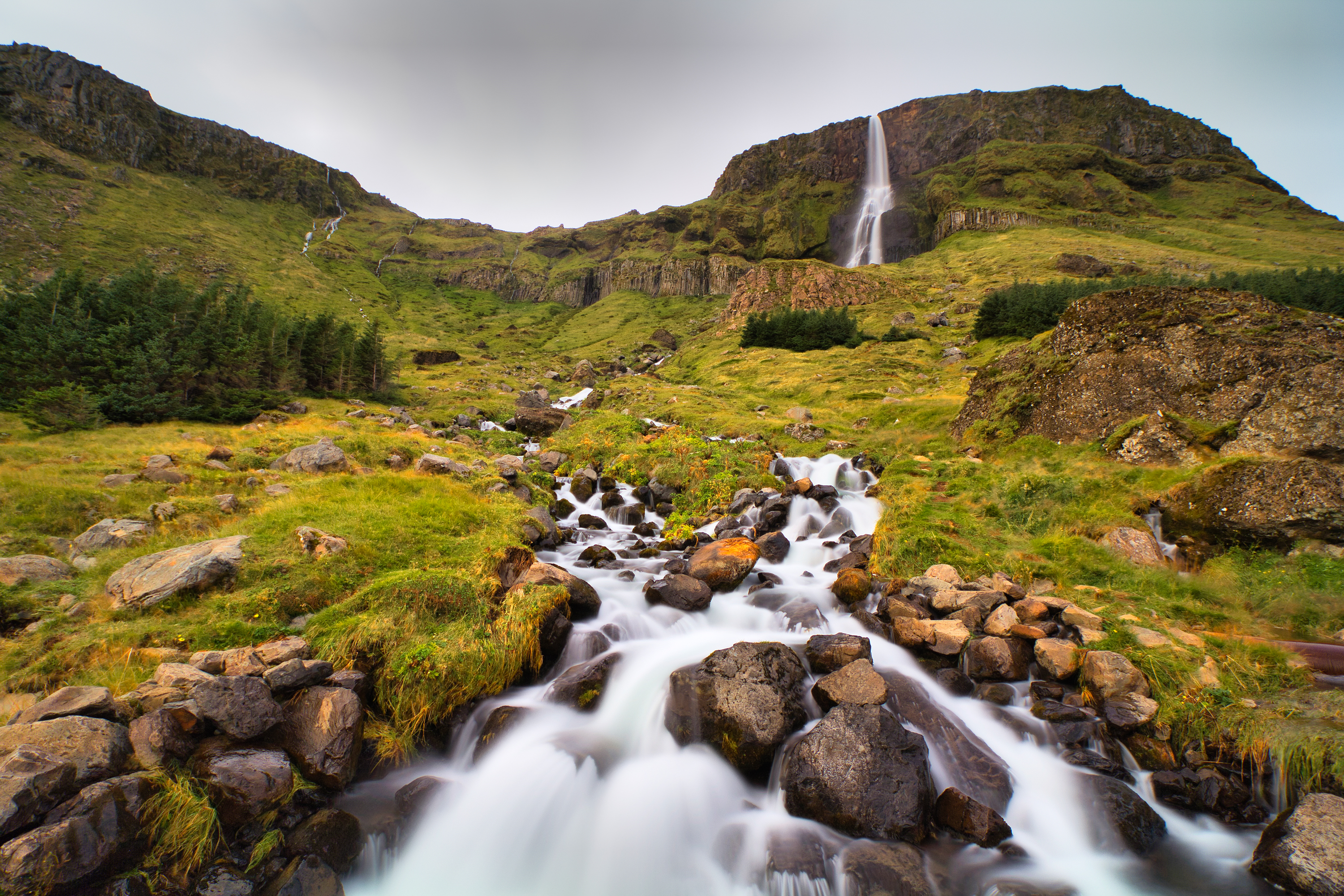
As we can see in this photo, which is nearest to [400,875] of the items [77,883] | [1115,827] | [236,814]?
[236,814]

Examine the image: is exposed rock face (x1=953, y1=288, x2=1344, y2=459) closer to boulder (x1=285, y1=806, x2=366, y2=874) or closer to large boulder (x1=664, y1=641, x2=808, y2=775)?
large boulder (x1=664, y1=641, x2=808, y2=775)

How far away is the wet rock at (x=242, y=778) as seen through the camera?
5.66m

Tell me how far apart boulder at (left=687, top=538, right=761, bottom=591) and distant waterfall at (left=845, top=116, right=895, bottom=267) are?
124m

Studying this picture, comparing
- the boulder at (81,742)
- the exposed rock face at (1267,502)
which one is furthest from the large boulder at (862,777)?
the exposed rock face at (1267,502)

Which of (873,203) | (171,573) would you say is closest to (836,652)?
(171,573)

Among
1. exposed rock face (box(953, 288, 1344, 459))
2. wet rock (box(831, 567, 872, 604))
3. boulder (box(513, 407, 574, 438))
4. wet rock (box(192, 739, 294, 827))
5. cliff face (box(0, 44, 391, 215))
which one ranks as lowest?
wet rock (box(192, 739, 294, 827))

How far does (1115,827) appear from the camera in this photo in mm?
6699

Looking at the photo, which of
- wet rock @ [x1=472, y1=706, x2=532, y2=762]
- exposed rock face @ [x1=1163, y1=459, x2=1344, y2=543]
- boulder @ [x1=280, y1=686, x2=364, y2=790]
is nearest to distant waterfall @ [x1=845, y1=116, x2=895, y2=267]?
exposed rock face @ [x1=1163, y1=459, x2=1344, y2=543]

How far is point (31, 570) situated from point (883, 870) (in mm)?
14919

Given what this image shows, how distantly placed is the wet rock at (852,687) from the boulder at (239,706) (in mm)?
8336

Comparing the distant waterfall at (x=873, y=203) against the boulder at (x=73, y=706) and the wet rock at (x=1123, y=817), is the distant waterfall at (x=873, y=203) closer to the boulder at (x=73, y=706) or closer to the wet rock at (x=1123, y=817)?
the wet rock at (x=1123, y=817)

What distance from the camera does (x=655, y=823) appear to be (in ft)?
24.3

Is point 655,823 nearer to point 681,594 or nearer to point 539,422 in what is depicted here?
point 681,594

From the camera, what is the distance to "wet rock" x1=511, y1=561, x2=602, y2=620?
11.1 metres
